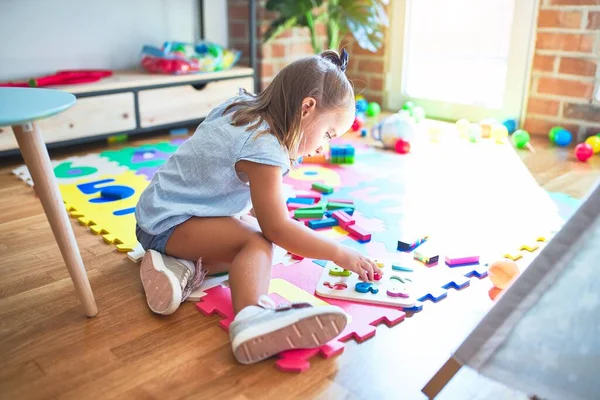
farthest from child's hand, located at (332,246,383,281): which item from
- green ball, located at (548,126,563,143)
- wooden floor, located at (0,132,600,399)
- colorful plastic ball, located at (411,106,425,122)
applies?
colorful plastic ball, located at (411,106,425,122)

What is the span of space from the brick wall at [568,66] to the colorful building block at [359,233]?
4.53ft

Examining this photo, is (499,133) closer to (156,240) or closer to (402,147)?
(402,147)

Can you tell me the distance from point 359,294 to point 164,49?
5.54ft

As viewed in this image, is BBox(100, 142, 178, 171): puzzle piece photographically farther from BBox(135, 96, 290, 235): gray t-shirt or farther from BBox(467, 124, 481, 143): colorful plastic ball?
BBox(467, 124, 481, 143): colorful plastic ball

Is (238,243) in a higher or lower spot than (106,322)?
higher

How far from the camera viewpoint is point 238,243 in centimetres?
115

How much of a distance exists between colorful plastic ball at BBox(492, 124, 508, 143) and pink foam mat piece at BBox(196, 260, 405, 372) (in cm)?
138

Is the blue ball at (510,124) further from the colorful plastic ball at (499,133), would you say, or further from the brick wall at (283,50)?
the brick wall at (283,50)

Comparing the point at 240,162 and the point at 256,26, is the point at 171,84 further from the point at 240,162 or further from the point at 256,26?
the point at 240,162

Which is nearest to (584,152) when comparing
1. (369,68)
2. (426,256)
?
(426,256)

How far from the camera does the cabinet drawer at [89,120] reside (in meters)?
2.05

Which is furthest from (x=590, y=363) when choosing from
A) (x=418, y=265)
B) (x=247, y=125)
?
(x=247, y=125)

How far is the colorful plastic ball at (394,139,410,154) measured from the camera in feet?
7.37

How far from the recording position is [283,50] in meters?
2.91
